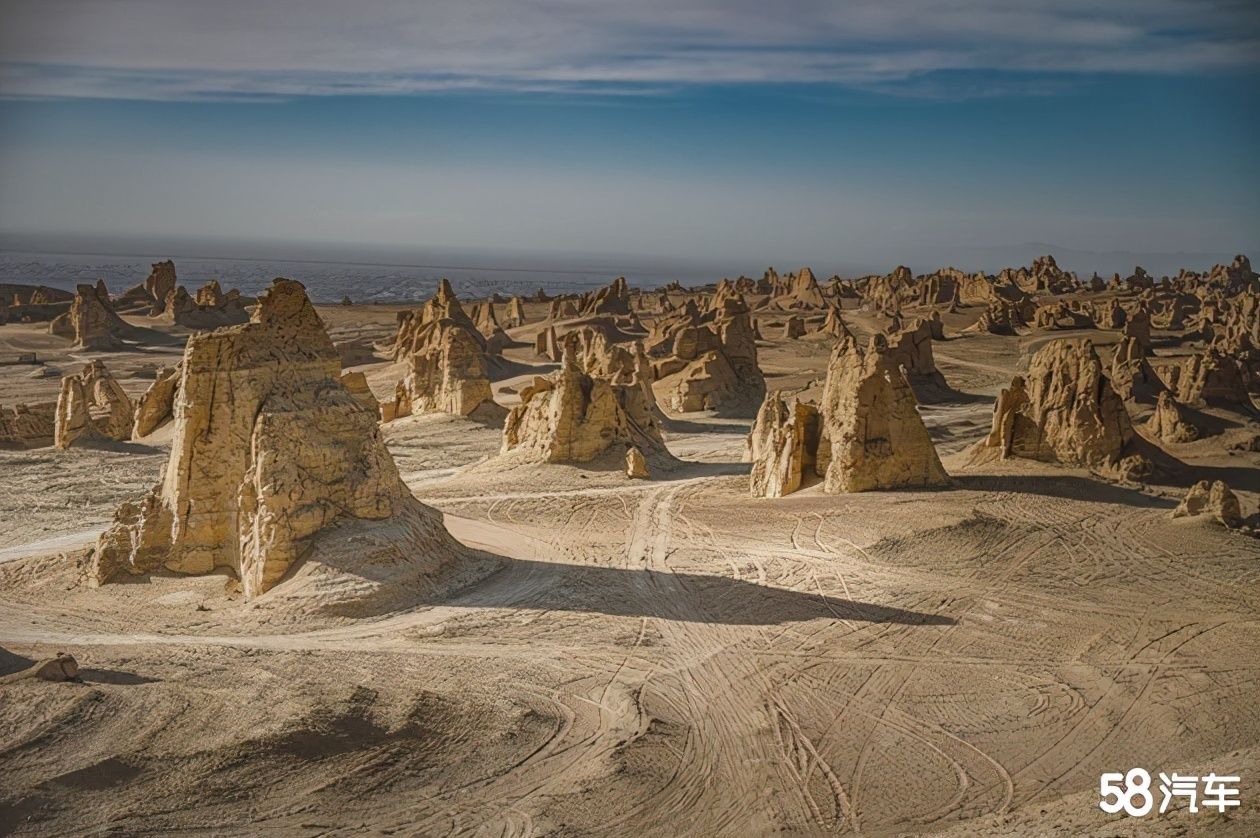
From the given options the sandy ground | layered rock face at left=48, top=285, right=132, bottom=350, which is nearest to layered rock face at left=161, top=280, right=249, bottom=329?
layered rock face at left=48, top=285, right=132, bottom=350

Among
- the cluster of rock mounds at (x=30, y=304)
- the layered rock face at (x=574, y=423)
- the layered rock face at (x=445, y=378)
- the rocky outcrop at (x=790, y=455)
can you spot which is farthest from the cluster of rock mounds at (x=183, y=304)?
the rocky outcrop at (x=790, y=455)

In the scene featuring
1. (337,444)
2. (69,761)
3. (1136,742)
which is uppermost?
(337,444)

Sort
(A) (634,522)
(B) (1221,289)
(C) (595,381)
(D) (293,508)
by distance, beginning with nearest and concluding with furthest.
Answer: (D) (293,508)
(A) (634,522)
(C) (595,381)
(B) (1221,289)

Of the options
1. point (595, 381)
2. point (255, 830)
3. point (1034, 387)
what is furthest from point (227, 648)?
point (1034, 387)

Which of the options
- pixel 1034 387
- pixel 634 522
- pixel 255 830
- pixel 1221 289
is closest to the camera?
pixel 255 830

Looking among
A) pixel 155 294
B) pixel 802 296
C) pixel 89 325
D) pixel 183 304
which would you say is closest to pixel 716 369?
pixel 89 325

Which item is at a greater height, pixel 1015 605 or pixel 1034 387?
pixel 1034 387

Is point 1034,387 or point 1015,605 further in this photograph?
point 1034,387

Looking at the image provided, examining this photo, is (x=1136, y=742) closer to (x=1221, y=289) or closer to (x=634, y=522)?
(x=634, y=522)

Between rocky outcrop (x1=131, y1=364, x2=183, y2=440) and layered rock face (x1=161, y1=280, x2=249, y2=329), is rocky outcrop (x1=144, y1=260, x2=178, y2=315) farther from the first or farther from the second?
rocky outcrop (x1=131, y1=364, x2=183, y2=440)
